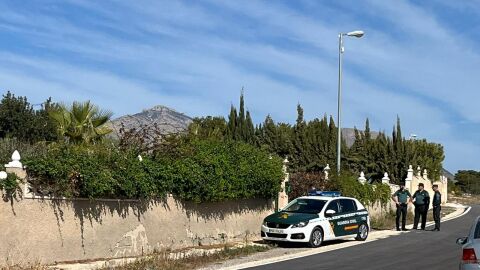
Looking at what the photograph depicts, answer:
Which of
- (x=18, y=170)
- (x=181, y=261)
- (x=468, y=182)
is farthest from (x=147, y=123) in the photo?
(x=468, y=182)

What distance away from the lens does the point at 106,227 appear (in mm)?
16000

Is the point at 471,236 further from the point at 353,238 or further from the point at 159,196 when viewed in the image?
the point at 353,238

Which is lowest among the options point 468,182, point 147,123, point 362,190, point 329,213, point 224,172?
point 329,213

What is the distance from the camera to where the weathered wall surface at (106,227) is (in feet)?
45.3

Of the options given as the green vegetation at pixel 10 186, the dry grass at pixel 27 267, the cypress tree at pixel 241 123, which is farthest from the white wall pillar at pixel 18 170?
the cypress tree at pixel 241 123

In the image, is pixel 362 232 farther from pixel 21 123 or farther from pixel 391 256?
pixel 21 123

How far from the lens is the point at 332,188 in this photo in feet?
89.4

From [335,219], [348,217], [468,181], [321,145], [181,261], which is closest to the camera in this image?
[181,261]

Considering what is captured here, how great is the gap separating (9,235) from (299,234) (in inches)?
336

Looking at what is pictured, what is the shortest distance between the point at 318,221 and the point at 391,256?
3.10 metres

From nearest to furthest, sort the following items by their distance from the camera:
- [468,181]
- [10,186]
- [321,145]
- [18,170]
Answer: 1. [10,186]
2. [18,170]
3. [321,145]
4. [468,181]

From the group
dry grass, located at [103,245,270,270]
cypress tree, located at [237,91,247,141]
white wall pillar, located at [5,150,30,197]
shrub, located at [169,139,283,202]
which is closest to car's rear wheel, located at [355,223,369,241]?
shrub, located at [169,139,283,202]

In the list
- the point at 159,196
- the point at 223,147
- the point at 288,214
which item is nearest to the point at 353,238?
the point at 288,214

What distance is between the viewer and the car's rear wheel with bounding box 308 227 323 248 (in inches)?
753
